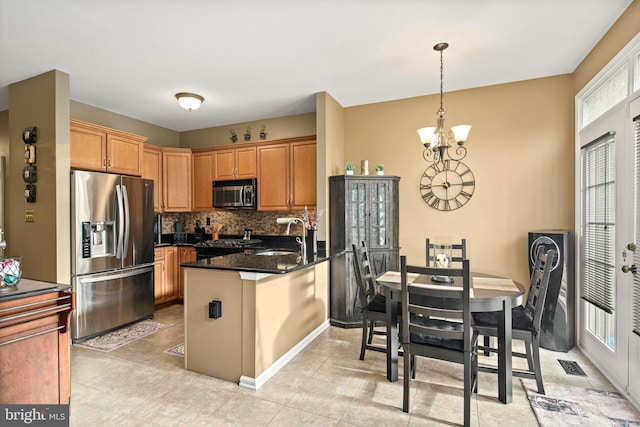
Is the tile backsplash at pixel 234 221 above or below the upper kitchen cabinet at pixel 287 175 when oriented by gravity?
below

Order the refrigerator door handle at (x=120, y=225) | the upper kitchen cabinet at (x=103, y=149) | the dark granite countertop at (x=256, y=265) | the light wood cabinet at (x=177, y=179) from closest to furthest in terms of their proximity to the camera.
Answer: the dark granite countertop at (x=256, y=265) → the upper kitchen cabinet at (x=103, y=149) → the refrigerator door handle at (x=120, y=225) → the light wood cabinet at (x=177, y=179)

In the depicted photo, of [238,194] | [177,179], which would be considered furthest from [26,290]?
[177,179]

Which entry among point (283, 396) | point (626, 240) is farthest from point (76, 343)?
point (626, 240)

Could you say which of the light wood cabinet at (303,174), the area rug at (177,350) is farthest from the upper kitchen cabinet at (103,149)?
the area rug at (177,350)

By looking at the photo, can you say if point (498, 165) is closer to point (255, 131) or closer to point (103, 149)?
point (255, 131)

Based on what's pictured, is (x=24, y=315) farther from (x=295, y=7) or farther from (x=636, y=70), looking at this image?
(x=636, y=70)

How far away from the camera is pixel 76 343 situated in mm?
3420

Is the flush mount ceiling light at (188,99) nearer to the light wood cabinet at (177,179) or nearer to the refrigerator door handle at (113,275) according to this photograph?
the light wood cabinet at (177,179)

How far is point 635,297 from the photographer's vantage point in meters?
2.29

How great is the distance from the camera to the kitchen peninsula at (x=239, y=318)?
253 cm

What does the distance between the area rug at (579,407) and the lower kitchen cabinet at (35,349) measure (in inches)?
121

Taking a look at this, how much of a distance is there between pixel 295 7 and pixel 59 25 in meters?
1.86

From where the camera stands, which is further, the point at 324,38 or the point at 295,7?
the point at 324,38

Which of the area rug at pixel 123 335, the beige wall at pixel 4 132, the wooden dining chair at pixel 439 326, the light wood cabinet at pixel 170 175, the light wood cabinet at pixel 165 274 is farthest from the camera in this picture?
the light wood cabinet at pixel 170 175
